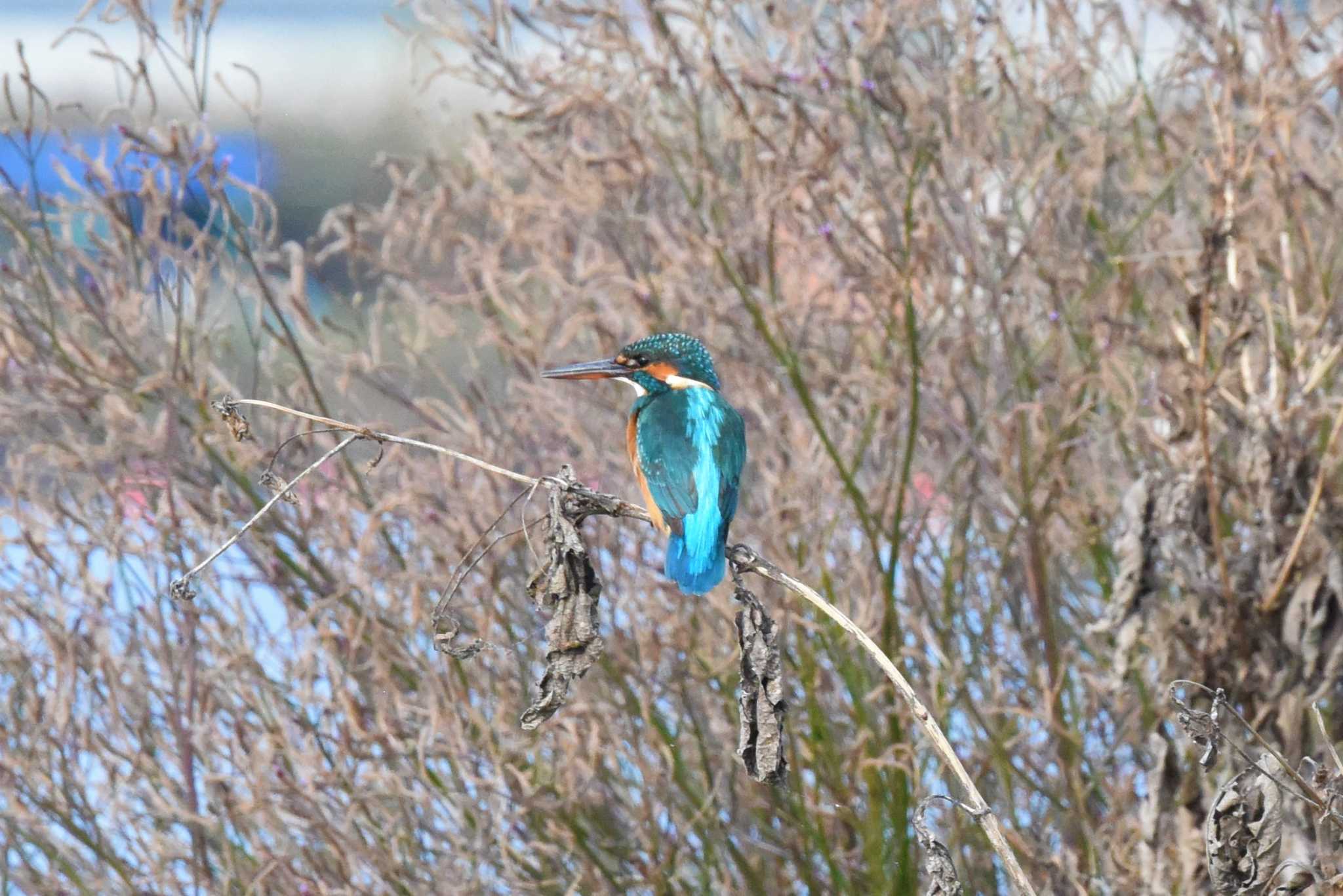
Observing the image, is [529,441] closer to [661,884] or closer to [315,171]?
[661,884]

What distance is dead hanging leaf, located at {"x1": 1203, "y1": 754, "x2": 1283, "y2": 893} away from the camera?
1.37 meters

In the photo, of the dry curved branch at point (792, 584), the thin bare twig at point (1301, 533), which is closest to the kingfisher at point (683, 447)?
the dry curved branch at point (792, 584)

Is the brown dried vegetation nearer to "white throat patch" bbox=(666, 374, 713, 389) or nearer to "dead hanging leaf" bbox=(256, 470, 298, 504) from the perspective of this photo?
"white throat patch" bbox=(666, 374, 713, 389)

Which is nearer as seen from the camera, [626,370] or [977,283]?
[626,370]

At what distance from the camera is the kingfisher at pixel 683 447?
1.76 m

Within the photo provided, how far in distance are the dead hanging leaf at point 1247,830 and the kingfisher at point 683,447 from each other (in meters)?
0.53

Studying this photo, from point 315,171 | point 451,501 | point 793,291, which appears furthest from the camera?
point 315,171

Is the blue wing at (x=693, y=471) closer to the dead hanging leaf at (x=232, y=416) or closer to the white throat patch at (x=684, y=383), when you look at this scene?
the white throat patch at (x=684, y=383)

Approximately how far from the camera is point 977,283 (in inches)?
111

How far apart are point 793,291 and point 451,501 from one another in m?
0.78

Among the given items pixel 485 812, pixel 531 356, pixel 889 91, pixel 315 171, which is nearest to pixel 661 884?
pixel 485 812

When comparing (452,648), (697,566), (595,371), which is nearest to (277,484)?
(452,648)

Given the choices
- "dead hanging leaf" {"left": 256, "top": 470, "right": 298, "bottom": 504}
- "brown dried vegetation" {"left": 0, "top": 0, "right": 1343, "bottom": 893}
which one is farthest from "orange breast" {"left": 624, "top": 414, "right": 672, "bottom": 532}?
"brown dried vegetation" {"left": 0, "top": 0, "right": 1343, "bottom": 893}

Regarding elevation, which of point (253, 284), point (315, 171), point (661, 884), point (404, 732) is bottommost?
point (661, 884)
